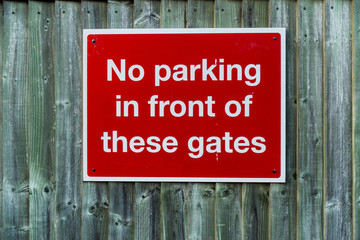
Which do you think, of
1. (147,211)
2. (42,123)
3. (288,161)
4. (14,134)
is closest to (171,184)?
(147,211)

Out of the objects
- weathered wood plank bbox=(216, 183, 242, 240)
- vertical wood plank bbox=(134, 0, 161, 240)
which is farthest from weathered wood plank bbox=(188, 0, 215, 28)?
weathered wood plank bbox=(216, 183, 242, 240)

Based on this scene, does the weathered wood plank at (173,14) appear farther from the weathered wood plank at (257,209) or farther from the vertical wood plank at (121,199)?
the weathered wood plank at (257,209)

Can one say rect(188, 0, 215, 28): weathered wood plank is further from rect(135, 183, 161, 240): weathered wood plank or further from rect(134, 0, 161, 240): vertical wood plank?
rect(135, 183, 161, 240): weathered wood plank

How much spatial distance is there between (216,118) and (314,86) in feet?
1.93

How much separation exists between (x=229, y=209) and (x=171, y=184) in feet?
1.19

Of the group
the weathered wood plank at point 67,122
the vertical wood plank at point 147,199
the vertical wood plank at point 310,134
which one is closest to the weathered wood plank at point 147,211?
the vertical wood plank at point 147,199

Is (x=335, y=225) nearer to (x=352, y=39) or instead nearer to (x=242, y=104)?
(x=242, y=104)

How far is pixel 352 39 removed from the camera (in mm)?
2535

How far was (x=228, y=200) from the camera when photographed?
101 inches

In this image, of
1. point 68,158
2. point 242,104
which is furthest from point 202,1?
point 68,158

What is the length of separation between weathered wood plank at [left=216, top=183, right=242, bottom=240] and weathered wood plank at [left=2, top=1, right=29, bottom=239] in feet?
3.73

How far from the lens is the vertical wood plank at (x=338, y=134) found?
8.30 feet

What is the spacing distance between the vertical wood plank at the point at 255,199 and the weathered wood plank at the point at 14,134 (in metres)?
1.29

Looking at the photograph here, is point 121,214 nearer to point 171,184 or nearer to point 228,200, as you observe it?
point 171,184
